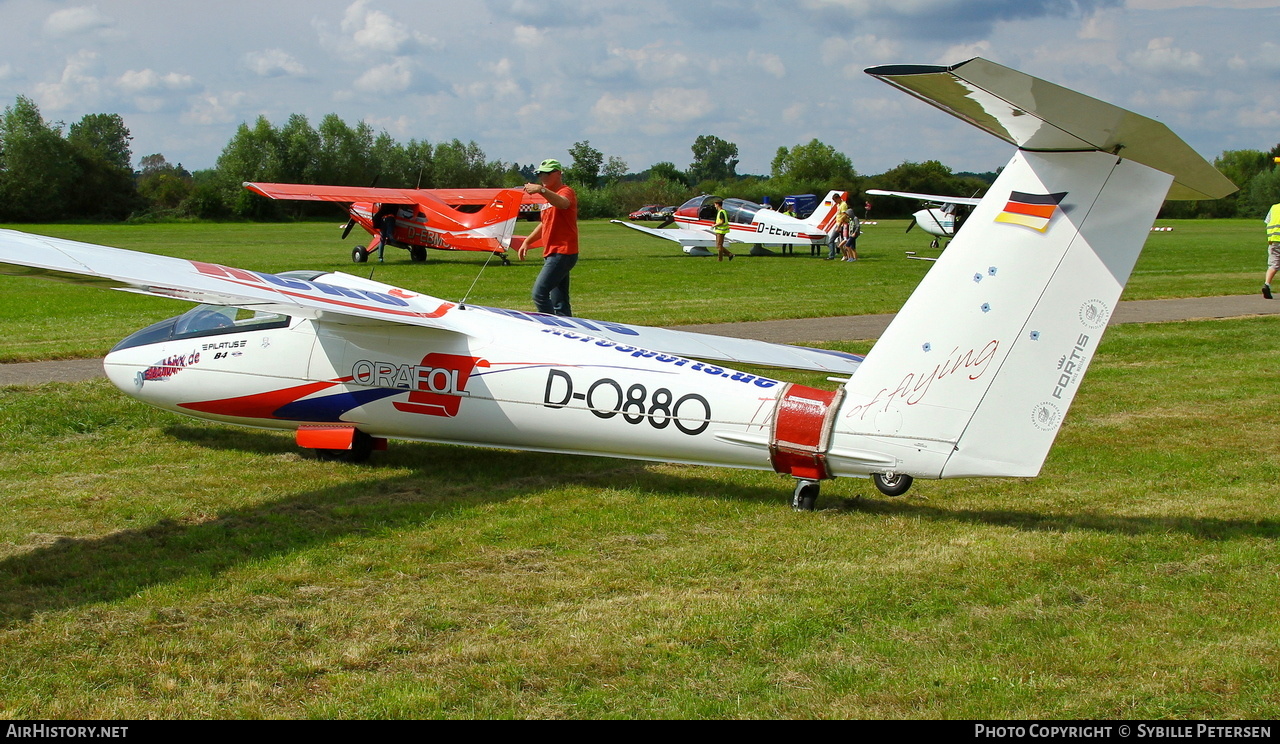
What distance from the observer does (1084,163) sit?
5.27 meters

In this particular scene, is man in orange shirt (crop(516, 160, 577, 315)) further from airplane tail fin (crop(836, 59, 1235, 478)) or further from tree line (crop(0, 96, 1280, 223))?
tree line (crop(0, 96, 1280, 223))

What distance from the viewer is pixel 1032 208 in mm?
5426

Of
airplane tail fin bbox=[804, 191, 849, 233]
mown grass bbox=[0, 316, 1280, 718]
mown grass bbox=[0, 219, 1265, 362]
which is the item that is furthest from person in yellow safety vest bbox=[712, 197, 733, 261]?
mown grass bbox=[0, 316, 1280, 718]

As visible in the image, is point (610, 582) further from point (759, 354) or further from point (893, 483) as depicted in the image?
point (759, 354)

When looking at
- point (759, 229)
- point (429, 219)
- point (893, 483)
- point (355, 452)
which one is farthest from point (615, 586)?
point (759, 229)

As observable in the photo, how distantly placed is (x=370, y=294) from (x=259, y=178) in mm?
84731

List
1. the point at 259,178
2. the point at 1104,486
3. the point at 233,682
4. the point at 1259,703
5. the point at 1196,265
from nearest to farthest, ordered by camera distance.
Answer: the point at 1259,703 < the point at 233,682 < the point at 1104,486 < the point at 1196,265 < the point at 259,178

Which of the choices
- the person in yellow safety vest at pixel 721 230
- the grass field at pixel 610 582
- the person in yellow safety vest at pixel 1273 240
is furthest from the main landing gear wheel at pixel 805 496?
the person in yellow safety vest at pixel 721 230

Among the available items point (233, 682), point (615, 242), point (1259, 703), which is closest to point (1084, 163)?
point (1259, 703)

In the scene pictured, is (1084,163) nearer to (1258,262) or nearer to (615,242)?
(1258,262)

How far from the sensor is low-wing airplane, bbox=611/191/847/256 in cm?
3503

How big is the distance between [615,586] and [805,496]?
178cm

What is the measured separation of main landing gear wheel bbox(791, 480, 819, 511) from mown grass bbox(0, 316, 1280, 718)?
10cm

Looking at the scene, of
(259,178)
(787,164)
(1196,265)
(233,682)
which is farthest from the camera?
(787,164)
